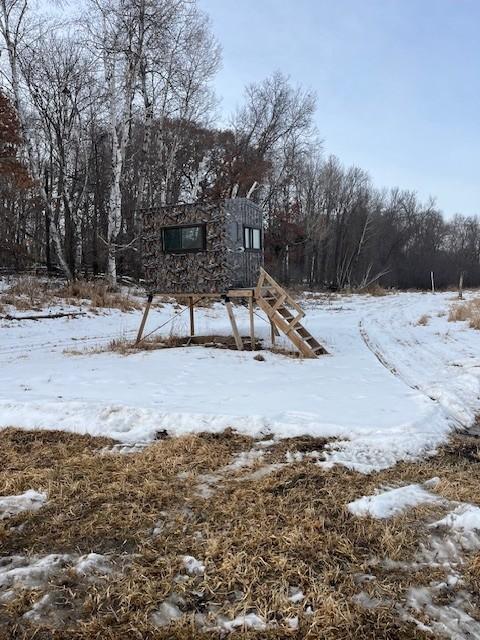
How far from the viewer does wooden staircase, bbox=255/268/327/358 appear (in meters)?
10.4

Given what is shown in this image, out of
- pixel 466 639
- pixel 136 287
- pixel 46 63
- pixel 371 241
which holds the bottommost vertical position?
pixel 466 639

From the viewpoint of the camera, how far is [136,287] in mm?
23734

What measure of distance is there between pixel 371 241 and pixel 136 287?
4303 cm

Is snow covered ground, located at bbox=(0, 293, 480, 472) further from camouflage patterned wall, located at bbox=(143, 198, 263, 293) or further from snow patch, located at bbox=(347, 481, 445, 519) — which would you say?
camouflage patterned wall, located at bbox=(143, 198, 263, 293)

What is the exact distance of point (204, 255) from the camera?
11250mm

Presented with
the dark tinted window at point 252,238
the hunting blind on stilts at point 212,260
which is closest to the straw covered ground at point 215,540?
the hunting blind on stilts at point 212,260

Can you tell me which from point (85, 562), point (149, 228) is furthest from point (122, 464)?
point (149, 228)

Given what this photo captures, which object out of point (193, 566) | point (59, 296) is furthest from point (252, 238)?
point (193, 566)

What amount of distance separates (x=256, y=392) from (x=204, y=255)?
525 cm

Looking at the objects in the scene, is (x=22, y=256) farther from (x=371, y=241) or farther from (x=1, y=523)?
(x=371, y=241)

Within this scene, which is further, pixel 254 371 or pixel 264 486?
pixel 254 371

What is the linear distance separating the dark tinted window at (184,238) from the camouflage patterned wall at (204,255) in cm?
13

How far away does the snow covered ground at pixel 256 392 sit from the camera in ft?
17.2

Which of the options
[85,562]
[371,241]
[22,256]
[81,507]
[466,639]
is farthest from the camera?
[371,241]
